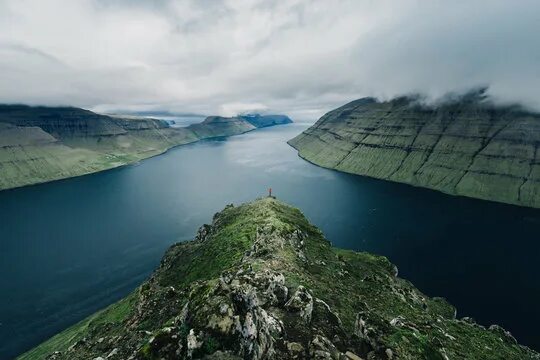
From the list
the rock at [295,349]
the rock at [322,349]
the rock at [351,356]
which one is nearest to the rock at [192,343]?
the rock at [295,349]

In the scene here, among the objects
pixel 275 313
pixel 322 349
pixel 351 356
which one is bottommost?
pixel 275 313

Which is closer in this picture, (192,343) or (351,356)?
(192,343)

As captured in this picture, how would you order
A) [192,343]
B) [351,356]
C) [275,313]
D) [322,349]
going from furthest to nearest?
[275,313] → [322,349] → [351,356] → [192,343]

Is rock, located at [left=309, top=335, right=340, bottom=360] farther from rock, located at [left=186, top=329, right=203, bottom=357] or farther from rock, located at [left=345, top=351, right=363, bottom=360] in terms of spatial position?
rock, located at [left=186, top=329, right=203, bottom=357]

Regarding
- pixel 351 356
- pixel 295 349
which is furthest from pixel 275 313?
pixel 351 356

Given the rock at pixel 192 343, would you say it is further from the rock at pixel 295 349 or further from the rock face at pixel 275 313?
the rock at pixel 295 349

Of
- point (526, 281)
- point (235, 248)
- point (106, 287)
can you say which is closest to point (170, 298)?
point (235, 248)

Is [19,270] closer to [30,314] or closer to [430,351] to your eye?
[30,314]

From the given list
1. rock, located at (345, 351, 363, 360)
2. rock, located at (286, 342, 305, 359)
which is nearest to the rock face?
rock, located at (286, 342, 305, 359)

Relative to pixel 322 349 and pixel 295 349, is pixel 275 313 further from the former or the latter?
pixel 322 349

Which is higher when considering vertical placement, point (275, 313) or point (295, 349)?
point (295, 349)
